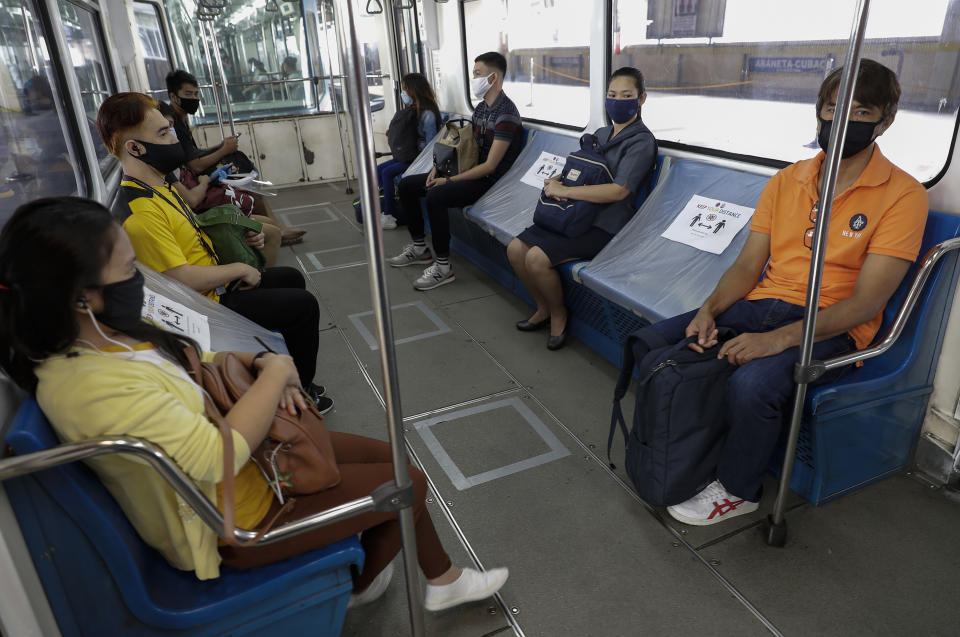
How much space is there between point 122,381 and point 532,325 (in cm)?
275

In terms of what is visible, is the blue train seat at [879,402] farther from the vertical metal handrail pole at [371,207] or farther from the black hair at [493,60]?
the black hair at [493,60]

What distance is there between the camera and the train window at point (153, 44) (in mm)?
7004

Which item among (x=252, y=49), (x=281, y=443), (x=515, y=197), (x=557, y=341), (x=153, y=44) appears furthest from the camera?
(x=252, y=49)

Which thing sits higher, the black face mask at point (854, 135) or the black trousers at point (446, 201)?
the black face mask at point (854, 135)

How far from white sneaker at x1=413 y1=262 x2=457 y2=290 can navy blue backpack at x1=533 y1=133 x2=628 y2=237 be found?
1.24 m

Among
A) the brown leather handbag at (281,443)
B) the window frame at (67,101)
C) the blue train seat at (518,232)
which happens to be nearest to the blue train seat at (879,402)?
the blue train seat at (518,232)

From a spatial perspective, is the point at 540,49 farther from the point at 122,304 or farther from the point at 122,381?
the point at 122,381

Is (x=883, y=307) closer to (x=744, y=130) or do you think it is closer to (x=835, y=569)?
(x=835, y=569)

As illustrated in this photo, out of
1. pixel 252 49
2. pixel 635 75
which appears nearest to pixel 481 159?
pixel 635 75

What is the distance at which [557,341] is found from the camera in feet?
11.3

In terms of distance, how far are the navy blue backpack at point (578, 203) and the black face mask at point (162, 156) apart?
1.89 metres

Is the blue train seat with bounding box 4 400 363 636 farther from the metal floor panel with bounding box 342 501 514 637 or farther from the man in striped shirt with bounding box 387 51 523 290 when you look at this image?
the man in striped shirt with bounding box 387 51 523 290

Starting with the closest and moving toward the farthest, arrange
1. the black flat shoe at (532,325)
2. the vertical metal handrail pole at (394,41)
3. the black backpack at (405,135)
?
the black flat shoe at (532,325) < the black backpack at (405,135) < the vertical metal handrail pole at (394,41)

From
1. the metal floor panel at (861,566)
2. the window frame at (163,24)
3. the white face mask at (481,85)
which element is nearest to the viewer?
the metal floor panel at (861,566)
